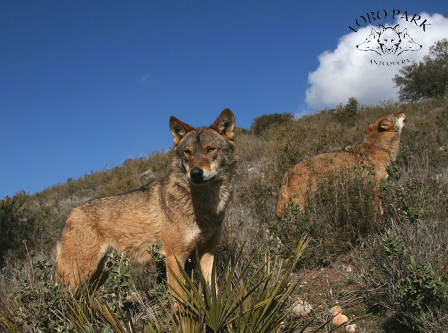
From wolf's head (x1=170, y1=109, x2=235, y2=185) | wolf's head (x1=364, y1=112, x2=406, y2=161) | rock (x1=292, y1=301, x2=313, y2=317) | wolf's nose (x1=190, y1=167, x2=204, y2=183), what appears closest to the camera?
rock (x1=292, y1=301, x2=313, y2=317)

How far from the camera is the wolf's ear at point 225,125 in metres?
3.90

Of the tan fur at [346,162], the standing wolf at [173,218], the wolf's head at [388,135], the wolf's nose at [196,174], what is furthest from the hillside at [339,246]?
the wolf's nose at [196,174]

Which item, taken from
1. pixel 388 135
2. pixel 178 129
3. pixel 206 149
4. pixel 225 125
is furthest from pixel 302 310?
pixel 388 135

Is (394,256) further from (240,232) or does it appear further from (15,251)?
(15,251)

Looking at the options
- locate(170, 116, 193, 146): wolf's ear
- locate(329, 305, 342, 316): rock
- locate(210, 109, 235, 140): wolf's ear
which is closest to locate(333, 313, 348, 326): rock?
locate(329, 305, 342, 316): rock

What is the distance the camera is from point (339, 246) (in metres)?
4.46

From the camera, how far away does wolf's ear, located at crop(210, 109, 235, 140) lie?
3.90 meters

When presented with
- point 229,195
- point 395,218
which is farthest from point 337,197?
point 229,195

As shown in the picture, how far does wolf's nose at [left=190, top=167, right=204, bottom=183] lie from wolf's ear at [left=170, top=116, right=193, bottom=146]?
36.8 inches

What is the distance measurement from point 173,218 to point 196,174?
79 centimetres

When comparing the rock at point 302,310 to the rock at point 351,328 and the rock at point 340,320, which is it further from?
the rock at point 351,328

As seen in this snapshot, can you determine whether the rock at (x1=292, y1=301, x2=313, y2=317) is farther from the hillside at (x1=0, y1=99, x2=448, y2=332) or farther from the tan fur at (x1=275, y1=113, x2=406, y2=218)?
the tan fur at (x1=275, y1=113, x2=406, y2=218)

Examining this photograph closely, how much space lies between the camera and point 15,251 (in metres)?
6.77

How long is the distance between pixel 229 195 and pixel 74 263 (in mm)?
2025
